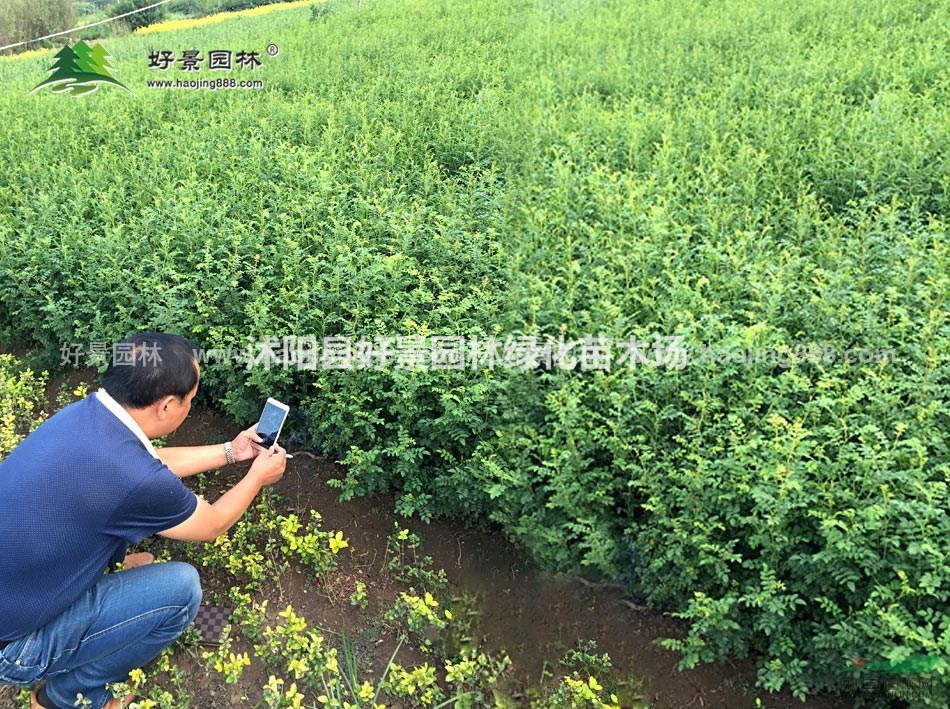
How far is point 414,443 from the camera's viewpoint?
12.5 feet

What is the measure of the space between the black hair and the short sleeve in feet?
0.89

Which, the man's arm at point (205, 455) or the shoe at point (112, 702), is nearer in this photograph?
the shoe at point (112, 702)

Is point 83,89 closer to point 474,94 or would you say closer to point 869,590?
point 474,94

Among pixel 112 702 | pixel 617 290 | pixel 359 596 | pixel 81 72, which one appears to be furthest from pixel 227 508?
pixel 81 72

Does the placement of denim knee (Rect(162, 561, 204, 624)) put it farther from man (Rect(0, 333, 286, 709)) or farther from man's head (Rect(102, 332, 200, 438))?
man's head (Rect(102, 332, 200, 438))

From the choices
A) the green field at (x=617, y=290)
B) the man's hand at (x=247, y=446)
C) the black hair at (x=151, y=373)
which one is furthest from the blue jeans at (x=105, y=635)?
the green field at (x=617, y=290)

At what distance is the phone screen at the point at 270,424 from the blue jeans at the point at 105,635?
629 millimetres

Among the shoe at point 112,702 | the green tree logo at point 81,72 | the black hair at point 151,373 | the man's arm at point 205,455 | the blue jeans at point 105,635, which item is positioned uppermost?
the black hair at point 151,373

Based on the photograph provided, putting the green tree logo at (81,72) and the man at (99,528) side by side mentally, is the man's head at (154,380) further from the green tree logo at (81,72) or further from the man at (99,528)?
the green tree logo at (81,72)

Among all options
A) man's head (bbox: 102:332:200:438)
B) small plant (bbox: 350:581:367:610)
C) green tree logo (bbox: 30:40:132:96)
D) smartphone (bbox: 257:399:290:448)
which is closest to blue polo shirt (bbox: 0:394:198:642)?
man's head (bbox: 102:332:200:438)

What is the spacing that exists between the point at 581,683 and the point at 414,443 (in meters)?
1.31

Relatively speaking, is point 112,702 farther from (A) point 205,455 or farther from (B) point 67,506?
(A) point 205,455

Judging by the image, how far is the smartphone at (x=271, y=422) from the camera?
3508 millimetres

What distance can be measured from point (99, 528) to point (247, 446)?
892 millimetres
